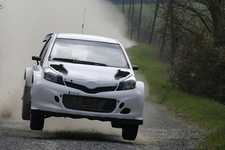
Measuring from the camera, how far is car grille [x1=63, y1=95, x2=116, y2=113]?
21.6 ft

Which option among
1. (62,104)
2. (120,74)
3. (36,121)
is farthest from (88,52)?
(36,121)

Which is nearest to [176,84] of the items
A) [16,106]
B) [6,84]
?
[6,84]

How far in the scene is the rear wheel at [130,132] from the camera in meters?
7.13

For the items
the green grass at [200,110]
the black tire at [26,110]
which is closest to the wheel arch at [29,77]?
the black tire at [26,110]

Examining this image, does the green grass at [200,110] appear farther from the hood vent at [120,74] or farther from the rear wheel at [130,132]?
the hood vent at [120,74]

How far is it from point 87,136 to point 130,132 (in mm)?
766

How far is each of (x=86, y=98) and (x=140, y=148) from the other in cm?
111

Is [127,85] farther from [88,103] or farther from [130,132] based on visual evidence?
[130,132]

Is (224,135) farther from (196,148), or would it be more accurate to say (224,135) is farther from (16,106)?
(16,106)

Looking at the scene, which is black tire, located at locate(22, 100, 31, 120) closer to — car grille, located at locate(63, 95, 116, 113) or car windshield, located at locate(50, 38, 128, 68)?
car windshield, located at locate(50, 38, 128, 68)

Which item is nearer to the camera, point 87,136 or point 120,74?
point 120,74

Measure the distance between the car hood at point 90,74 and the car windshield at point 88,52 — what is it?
12.7 inches

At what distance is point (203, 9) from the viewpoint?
16266 mm

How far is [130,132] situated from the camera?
7160 millimetres
